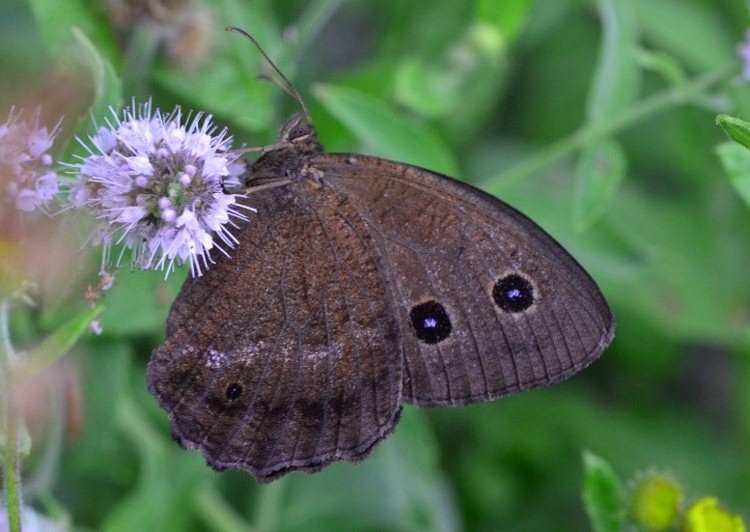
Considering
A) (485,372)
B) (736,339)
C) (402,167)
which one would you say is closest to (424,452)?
(485,372)

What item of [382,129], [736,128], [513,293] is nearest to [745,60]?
[382,129]

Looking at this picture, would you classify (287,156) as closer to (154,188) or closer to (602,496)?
(154,188)

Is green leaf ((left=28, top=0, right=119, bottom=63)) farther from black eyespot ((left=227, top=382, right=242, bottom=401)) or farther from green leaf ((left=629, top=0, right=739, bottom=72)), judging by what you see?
green leaf ((left=629, top=0, right=739, bottom=72))

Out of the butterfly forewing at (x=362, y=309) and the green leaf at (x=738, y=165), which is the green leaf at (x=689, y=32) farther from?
the butterfly forewing at (x=362, y=309)

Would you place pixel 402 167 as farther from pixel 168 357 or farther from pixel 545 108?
pixel 545 108

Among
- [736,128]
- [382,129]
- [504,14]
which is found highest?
[504,14]

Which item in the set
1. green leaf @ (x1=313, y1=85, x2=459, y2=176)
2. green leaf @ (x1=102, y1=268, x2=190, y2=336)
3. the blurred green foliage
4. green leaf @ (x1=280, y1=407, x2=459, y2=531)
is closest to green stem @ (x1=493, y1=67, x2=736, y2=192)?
the blurred green foliage
